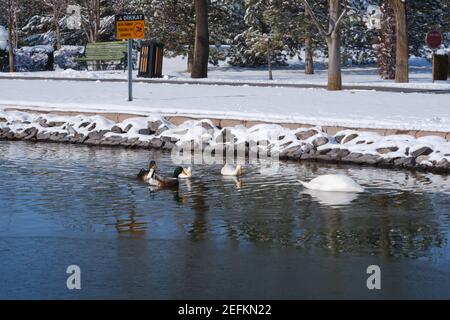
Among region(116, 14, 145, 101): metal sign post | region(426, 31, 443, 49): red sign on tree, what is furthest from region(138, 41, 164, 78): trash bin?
region(116, 14, 145, 101): metal sign post

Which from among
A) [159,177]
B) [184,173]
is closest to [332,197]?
[159,177]

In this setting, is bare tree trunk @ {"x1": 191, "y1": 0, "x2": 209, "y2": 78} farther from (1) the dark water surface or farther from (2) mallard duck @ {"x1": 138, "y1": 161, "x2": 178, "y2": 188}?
(2) mallard duck @ {"x1": 138, "y1": 161, "x2": 178, "y2": 188}

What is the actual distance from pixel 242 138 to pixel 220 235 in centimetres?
807

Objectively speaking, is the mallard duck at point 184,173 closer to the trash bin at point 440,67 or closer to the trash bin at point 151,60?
the trash bin at point 151,60

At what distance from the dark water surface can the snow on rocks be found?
735mm

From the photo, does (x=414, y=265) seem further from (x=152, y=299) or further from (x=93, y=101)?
(x=93, y=101)

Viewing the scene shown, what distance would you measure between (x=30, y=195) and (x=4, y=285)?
16.5ft

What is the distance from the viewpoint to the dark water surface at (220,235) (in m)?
8.51

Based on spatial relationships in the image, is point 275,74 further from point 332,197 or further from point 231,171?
point 332,197

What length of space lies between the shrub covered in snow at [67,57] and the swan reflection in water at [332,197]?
33.5m

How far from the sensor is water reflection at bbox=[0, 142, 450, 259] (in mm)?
10633

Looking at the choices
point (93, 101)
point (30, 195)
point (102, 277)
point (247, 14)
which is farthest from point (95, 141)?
point (247, 14)

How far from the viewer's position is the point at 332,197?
13.2 meters

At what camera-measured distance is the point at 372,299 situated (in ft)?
26.5
